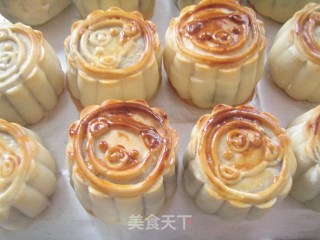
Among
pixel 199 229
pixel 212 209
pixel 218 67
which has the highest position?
pixel 218 67

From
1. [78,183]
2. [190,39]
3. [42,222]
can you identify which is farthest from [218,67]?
[42,222]

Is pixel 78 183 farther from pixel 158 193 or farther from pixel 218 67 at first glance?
pixel 218 67

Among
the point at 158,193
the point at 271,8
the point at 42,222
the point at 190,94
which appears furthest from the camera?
the point at 271,8

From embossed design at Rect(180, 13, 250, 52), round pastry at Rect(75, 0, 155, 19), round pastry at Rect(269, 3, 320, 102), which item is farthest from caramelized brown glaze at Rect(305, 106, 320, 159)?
round pastry at Rect(75, 0, 155, 19)

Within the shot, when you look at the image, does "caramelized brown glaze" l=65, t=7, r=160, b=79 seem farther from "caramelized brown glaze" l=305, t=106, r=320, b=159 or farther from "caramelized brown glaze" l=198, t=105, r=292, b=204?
"caramelized brown glaze" l=305, t=106, r=320, b=159

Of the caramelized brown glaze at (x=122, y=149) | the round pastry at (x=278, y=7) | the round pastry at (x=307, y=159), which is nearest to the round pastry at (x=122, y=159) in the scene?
the caramelized brown glaze at (x=122, y=149)

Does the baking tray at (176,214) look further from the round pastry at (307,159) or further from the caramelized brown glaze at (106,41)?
the caramelized brown glaze at (106,41)

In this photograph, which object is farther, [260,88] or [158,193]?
[260,88]

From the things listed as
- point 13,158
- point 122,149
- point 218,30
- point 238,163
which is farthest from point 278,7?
point 13,158
